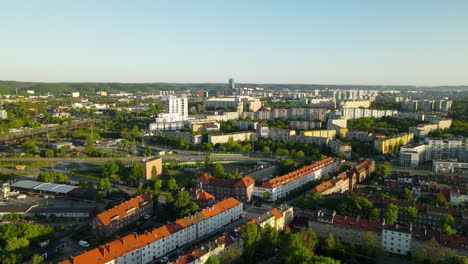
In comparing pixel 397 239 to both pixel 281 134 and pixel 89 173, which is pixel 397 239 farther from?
pixel 281 134

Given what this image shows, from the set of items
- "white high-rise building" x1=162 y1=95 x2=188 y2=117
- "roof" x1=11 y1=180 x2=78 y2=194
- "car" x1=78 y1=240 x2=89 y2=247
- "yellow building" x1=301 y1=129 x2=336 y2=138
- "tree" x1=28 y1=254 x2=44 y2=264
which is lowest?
"car" x1=78 y1=240 x2=89 y2=247

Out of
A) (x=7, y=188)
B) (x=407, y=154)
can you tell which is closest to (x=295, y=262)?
(x=7, y=188)

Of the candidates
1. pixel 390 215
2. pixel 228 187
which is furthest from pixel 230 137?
pixel 390 215

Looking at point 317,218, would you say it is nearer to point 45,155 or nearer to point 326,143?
point 326,143

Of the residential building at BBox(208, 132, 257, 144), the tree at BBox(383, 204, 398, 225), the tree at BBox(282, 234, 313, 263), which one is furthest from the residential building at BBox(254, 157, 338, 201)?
the residential building at BBox(208, 132, 257, 144)

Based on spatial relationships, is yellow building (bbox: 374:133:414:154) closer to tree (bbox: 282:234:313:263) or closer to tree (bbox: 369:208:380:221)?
tree (bbox: 369:208:380:221)

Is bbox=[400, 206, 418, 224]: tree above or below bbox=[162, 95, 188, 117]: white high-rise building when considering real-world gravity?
below

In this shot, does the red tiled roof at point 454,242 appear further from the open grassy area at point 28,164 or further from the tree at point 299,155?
the open grassy area at point 28,164

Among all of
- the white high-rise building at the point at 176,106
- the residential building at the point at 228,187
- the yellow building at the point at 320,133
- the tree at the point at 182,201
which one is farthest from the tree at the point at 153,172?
→ the white high-rise building at the point at 176,106
